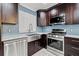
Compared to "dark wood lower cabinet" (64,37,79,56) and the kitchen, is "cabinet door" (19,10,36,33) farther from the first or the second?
"dark wood lower cabinet" (64,37,79,56)

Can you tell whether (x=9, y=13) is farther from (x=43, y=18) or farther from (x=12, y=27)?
(x=43, y=18)

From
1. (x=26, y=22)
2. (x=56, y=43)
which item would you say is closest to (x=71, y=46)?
(x=56, y=43)

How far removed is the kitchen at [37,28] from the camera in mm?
1721

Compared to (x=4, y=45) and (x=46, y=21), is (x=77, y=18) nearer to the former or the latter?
(x=46, y=21)

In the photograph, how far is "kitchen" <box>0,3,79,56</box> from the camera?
5.65 feet

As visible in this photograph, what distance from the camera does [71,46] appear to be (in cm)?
188

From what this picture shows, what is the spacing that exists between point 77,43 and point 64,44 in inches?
16.3

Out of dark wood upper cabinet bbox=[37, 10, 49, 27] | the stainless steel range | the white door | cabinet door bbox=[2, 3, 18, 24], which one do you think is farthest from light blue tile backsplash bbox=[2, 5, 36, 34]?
the stainless steel range

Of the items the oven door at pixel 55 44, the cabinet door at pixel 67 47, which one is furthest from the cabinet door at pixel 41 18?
the cabinet door at pixel 67 47

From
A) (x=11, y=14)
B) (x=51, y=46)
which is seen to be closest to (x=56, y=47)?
(x=51, y=46)

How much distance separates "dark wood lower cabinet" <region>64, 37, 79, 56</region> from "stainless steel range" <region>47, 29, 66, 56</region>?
0.16 meters

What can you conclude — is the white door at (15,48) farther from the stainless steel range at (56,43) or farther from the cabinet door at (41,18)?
the cabinet door at (41,18)

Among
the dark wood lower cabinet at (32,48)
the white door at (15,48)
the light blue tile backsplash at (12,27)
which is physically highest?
the light blue tile backsplash at (12,27)

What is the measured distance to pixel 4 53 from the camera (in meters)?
1.40
